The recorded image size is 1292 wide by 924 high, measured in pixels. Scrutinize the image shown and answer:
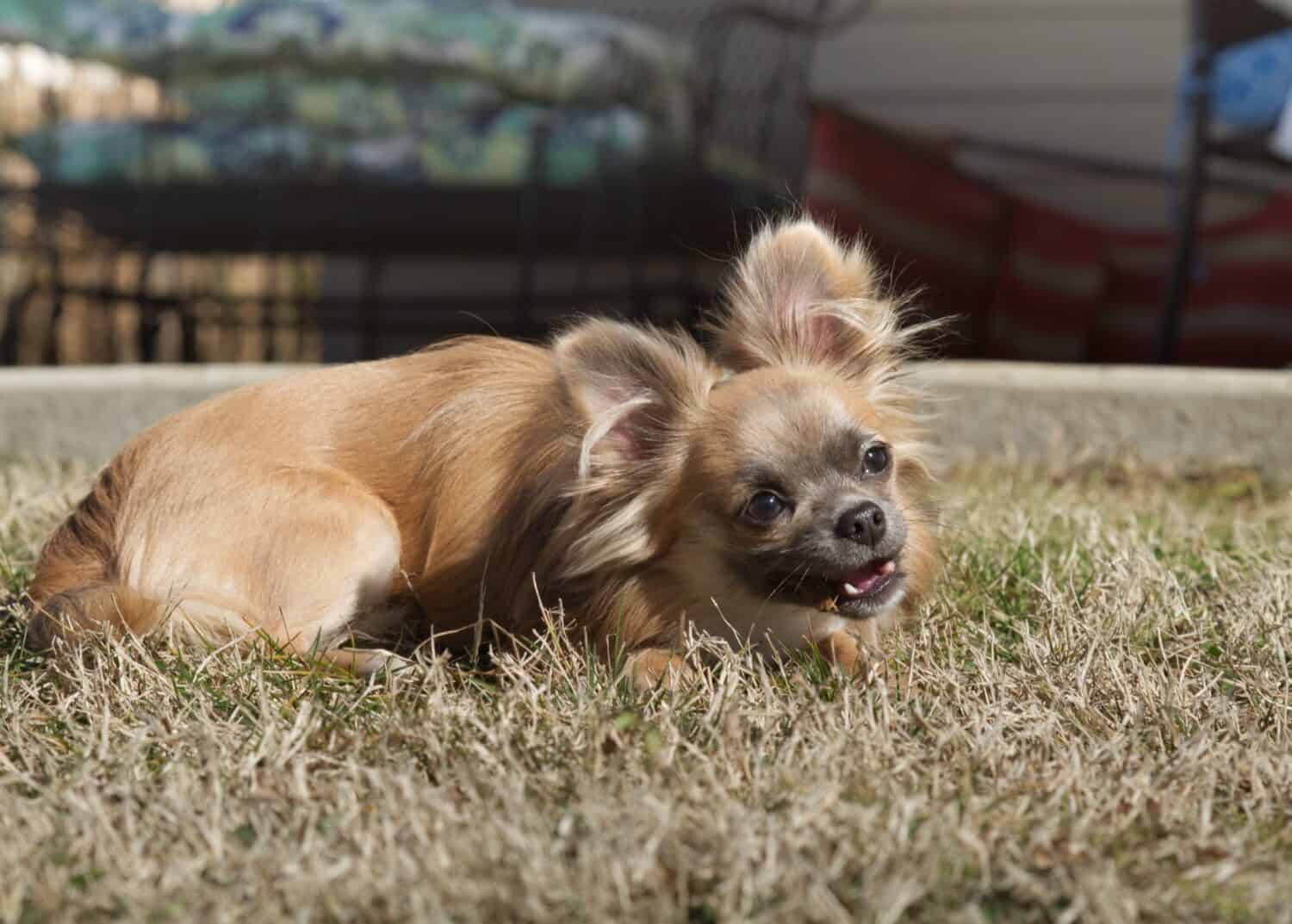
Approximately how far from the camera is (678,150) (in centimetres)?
579

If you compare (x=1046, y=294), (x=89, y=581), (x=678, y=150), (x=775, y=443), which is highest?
(x=678, y=150)

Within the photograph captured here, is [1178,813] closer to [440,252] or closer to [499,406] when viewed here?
[499,406]

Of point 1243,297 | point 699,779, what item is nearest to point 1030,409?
point 1243,297

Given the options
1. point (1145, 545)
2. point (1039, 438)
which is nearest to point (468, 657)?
point (1145, 545)

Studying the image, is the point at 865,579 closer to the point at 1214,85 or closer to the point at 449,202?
the point at 1214,85

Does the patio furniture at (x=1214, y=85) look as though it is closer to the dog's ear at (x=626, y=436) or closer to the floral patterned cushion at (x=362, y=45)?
the floral patterned cushion at (x=362, y=45)

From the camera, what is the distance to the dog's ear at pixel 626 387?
2.76 m

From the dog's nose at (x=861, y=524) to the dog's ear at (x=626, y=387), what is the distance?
387mm

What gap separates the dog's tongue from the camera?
2.72 m

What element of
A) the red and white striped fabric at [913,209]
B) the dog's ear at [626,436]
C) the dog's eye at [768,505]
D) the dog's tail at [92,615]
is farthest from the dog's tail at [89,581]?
the red and white striped fabric at [913,209]

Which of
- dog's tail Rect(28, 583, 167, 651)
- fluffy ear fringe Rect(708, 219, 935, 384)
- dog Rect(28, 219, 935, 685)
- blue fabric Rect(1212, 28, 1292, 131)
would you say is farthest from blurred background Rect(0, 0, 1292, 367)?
dog's tail Rect(28, 583, 167, 651)

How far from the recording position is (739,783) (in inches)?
85.3

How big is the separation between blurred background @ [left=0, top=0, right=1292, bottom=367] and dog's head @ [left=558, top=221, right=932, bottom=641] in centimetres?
208

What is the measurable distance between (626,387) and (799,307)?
41 centimetres
